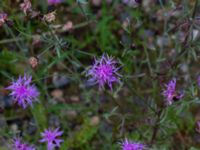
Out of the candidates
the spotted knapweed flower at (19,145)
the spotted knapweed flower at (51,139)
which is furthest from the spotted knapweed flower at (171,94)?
the spotted knapweed flower at (19,145)

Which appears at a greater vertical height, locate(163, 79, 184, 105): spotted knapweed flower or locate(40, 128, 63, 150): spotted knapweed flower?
locate(163, 79, 184, 105): spotted knapweed flower

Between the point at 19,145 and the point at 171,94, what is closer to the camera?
the point at 171,94

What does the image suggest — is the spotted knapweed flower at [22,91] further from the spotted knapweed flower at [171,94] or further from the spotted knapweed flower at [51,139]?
the spotted knapweed flower at [171,94]

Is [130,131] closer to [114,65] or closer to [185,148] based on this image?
[185,148]

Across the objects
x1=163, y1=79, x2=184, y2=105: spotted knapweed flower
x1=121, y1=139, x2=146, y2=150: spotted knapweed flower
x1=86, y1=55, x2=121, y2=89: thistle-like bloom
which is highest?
x1=86, y1=55, x2=121, y2=89: thistle-like bloom

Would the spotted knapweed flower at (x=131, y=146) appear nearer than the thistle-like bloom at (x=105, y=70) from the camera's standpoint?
No

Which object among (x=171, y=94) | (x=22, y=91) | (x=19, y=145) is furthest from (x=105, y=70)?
(x=19, y=145)

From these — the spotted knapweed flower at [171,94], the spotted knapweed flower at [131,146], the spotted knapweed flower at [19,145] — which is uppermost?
the spotted knapweed flower at [171,94]

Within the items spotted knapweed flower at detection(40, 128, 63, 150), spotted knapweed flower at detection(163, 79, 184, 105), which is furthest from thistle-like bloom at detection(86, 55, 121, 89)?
spotted knapweed flower at detection(40, 128, 63, 150)

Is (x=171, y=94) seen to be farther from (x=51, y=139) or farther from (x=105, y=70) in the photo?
(x=51, y=139)

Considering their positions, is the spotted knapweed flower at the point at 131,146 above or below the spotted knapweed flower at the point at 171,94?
below

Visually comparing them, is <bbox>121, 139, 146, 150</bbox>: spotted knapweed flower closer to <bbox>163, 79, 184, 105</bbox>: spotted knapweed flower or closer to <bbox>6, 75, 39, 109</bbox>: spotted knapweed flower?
<bbox>163, 79, 184, 105</bbox>: spotted knapweed flower
